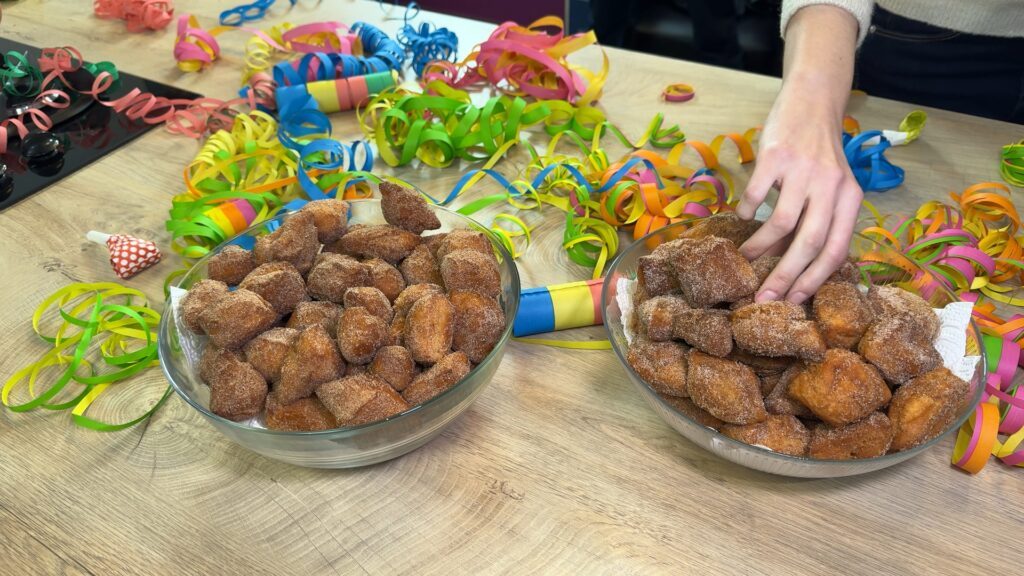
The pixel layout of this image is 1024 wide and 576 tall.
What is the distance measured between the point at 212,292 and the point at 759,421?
57 centimetres

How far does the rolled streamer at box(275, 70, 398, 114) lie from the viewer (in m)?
1.32

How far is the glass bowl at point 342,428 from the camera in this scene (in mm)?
645

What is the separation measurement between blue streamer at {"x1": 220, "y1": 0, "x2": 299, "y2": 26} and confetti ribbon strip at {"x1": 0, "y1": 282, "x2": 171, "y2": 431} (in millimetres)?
930

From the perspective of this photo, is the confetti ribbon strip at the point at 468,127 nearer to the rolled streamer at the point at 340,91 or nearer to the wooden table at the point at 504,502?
the rolled streamer at the point at 340,91

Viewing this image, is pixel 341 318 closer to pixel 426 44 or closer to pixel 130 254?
pixel 130 254

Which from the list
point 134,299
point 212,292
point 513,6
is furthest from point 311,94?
point 513,6

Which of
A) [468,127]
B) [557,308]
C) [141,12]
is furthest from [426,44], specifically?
[557,308]

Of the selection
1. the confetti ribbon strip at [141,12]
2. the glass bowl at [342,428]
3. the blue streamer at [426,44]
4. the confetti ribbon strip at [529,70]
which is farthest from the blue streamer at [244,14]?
the glass bowl at [342,428]

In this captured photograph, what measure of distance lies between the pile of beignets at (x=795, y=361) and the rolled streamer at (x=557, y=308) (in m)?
0.11

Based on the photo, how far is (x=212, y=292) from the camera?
2.52 ft

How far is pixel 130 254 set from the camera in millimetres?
992

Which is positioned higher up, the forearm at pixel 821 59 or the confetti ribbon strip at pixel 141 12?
the forearm at pixel 821 59

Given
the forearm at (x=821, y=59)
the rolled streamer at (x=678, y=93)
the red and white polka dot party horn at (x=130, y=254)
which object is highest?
the forearm at (x=821, y=59)

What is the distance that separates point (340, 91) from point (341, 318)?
0.74 metres
